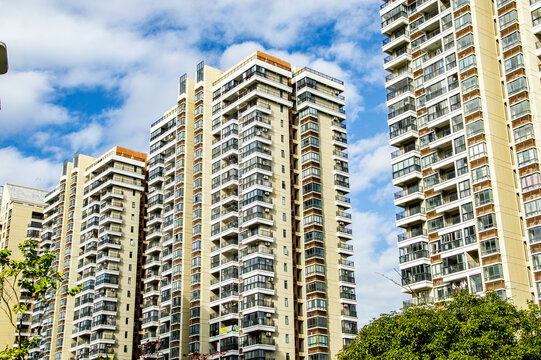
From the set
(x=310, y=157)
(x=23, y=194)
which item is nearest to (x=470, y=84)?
(x=310, y=157)

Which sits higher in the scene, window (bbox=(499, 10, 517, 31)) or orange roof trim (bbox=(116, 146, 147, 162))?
orange roof trim (bbox=(116, 146, 147, 162))

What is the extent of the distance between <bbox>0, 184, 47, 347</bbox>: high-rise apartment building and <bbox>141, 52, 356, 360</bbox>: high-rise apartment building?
168 ft

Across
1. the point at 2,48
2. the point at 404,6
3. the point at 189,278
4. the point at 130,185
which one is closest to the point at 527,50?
the point at 404,6

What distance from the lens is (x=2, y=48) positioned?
17.6 meters

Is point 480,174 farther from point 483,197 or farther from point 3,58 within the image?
point 3,58

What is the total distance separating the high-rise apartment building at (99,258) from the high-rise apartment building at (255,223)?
6.91m

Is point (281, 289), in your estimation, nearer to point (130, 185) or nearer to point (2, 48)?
point (130, 185)

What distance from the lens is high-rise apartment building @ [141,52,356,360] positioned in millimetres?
90312

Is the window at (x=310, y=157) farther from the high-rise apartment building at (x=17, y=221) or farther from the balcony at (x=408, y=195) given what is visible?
the high-rise apartment building at (x=17, y=221)

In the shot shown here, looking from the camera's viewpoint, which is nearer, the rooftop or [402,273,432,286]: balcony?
[402,273,432,286]: balcony

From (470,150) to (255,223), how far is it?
108ft

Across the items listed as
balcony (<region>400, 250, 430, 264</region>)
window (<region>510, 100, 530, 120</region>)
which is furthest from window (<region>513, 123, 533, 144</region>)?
balcony (<region>400, 250, 430, 264</region>)

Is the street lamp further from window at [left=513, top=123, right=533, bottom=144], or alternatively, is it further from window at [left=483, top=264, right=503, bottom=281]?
window at [left=513, top=123, right=533, bottom=144]

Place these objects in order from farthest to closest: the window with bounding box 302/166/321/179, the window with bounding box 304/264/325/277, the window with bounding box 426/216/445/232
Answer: the window with bounding box 302/166/321/179 → the window with bounding box 304/264/325/277 → the window with bounding box 426/216/445/232
